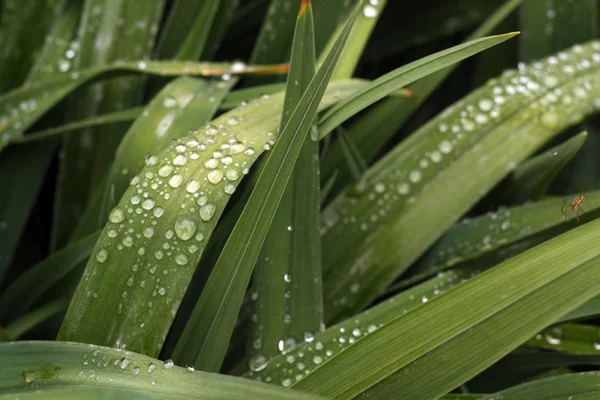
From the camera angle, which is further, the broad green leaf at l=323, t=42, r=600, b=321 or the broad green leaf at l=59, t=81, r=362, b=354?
the broad green leaf at l=323, t=42, r=600, b=321

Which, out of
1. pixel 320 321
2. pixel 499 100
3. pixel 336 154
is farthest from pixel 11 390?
pixel 499 100

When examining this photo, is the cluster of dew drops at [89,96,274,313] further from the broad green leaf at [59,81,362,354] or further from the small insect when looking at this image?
the small insect

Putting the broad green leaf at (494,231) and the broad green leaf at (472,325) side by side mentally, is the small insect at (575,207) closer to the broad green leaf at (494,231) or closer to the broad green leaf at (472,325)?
the broad green leaf at (494,231)

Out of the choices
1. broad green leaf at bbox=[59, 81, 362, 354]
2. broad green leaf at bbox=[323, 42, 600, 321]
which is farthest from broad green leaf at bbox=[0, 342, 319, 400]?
broad green leaf at bbox=[323, 42, 600, 321]

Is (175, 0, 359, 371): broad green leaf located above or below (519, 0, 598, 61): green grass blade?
below

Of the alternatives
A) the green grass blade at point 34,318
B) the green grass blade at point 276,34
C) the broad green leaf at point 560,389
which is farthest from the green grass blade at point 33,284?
the broad green leaf at point 560,389

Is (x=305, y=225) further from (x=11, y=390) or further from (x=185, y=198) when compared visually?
(x=11, y=390)
